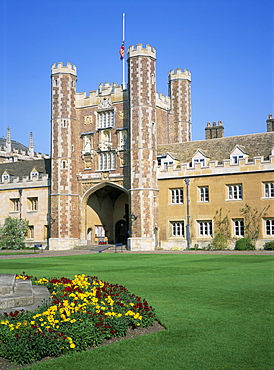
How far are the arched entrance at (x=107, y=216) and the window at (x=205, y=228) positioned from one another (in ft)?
29.9

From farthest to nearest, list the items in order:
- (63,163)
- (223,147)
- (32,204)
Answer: (32,204)
(63,163)
(223,147)

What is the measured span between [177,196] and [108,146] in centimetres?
773

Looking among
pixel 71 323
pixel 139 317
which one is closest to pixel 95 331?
pixel 71 323

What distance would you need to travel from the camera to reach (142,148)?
38.2m

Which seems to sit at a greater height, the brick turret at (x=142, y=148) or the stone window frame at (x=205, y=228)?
the brick turret at (x=142, y=148)

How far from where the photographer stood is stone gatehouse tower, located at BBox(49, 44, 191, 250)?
3834 centimetres

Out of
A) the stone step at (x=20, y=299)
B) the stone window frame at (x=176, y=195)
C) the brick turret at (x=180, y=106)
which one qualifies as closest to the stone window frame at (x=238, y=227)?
the stone window frame at (x=176, y=195)

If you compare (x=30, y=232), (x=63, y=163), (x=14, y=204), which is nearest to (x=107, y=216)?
(x=30, y=232)

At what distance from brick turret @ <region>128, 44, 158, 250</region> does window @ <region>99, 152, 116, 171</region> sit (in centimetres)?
359

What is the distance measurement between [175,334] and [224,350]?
100cm

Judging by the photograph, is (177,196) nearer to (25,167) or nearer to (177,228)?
(177,228)

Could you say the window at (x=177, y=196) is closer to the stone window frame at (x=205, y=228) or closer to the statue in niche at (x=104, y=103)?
the stone window frame at (x=205, y=228)

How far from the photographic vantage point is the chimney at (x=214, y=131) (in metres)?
45.5

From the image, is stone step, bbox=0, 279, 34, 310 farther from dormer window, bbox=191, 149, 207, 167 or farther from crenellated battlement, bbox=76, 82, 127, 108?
crenellated battlement, bbox=76, 82, 127, 108
